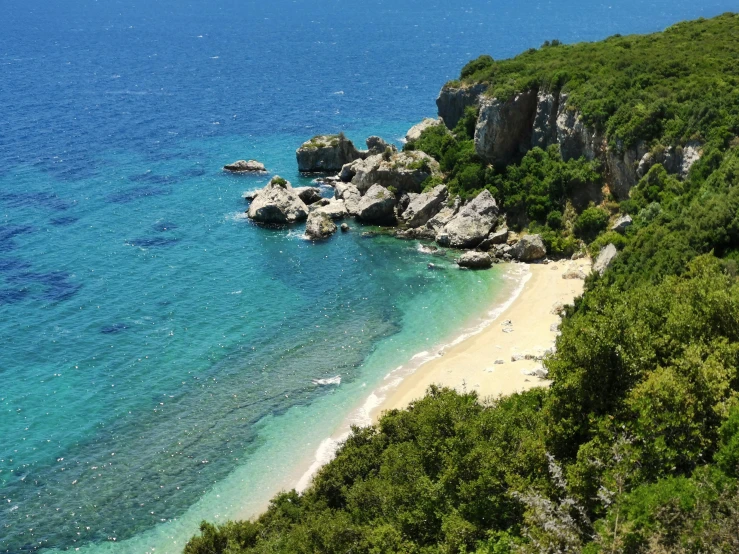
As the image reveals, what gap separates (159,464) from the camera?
41188 millimetres

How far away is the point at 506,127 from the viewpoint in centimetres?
7475

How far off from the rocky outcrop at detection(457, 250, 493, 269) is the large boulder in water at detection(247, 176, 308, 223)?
21398mm

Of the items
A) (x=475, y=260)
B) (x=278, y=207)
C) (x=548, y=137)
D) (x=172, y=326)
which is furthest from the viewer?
(x=278, y=207)

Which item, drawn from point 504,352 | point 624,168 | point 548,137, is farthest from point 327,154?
point 504,352

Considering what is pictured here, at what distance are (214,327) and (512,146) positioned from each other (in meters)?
38.9

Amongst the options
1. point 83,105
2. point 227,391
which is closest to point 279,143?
point 83,105

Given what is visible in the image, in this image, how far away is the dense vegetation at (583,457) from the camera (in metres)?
19.8

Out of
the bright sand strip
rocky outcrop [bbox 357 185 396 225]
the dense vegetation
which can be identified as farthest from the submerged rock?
the dense vegetation

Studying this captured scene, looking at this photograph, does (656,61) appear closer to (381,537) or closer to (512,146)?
(512,146)

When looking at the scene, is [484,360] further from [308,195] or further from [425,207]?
[308,195]

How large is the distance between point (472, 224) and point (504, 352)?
69.0 ft

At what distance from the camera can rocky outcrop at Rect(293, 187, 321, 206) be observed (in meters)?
80.9

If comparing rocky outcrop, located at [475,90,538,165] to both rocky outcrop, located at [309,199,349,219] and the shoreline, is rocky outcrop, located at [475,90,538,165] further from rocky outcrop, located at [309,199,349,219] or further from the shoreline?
the shoreline

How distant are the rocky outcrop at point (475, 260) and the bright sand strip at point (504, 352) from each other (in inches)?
185
